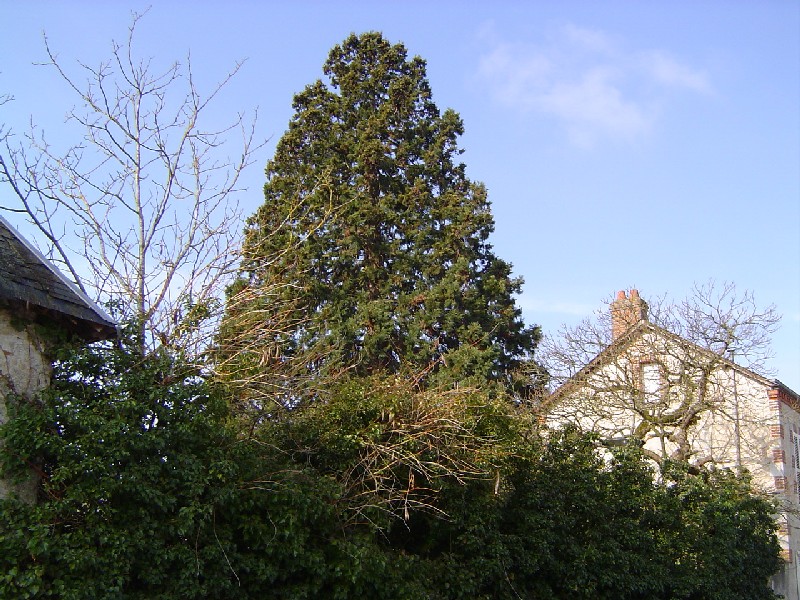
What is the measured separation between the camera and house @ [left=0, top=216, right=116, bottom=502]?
24.1 ft

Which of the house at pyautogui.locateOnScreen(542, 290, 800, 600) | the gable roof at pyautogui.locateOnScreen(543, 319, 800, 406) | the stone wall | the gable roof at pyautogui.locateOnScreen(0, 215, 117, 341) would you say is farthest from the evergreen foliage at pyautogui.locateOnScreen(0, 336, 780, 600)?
the gable roof at pyautogui.locateOnScreen(543, 319, 800, 406)

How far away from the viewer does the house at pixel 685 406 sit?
18562 millimetres

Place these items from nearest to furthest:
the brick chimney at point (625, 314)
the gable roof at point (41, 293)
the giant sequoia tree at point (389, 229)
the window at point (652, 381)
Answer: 1. the gable roof at point (41, 293)
2. the giant sequoia tree at point (389, 229)
3. the window at point (652, 381)
4. the brick chimney at point (625, 314)

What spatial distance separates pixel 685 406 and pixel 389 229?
823cm

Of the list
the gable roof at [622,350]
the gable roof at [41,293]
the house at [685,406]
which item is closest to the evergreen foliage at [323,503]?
the gable roof at [41,293]

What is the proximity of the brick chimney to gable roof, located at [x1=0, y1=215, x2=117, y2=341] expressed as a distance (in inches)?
589

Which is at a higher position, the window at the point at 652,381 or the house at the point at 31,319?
the window at the point at 652,381

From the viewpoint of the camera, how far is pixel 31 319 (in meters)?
7.70

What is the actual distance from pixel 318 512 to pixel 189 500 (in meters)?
1.45

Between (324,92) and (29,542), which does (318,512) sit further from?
(324,92)

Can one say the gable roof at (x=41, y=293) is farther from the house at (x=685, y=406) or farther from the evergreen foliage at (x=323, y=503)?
the house at (x=685, y=406)

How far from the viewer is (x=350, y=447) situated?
370 inches

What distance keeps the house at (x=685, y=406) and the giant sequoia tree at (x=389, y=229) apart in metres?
2.03

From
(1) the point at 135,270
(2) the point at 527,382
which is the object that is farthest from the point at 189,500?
(2) the point at 527,382
